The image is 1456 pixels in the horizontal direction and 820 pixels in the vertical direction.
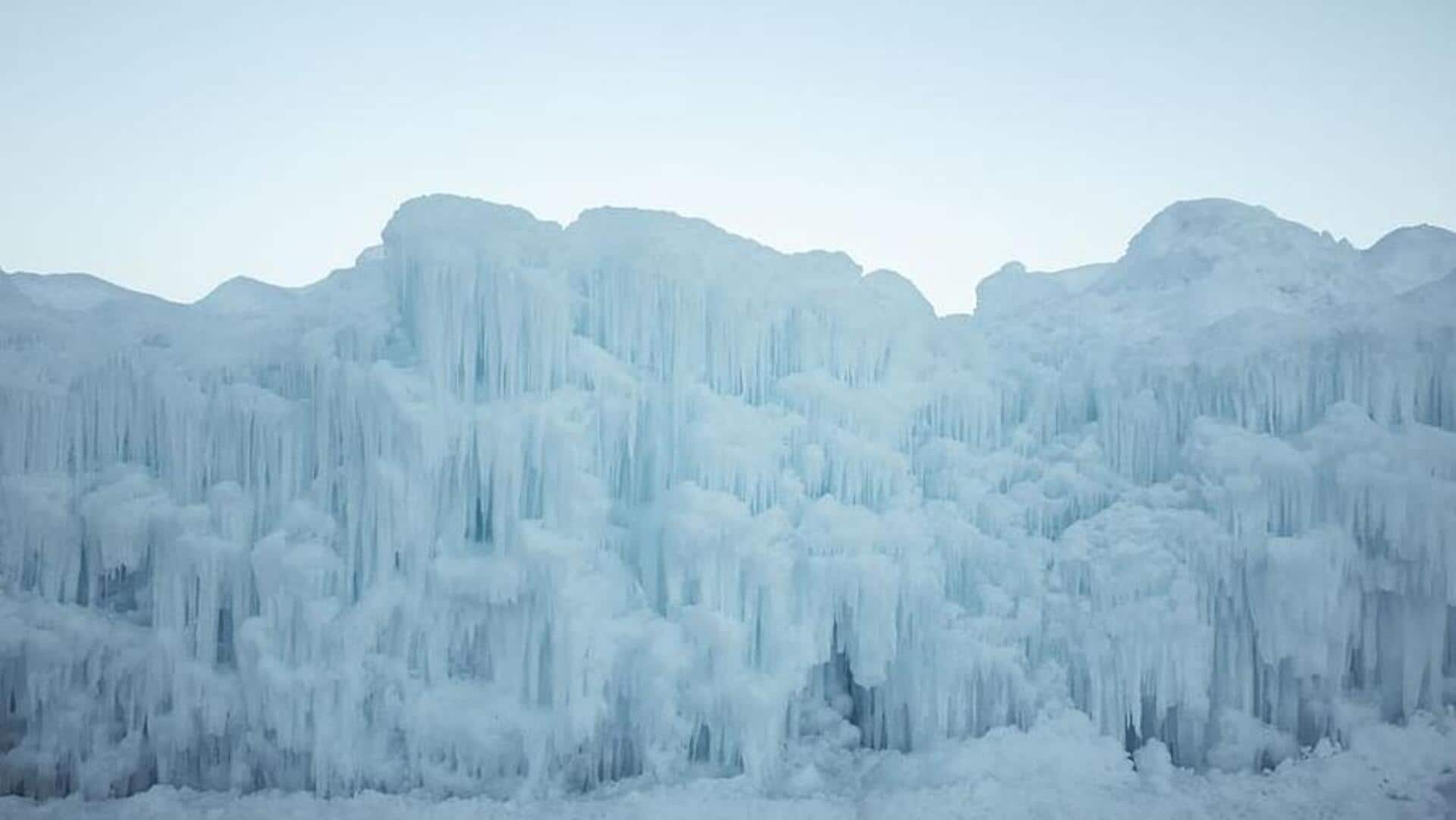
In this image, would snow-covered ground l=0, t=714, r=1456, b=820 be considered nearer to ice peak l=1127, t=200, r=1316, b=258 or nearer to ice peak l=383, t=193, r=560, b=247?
ice peak l=383, t=193, r=560, b=247

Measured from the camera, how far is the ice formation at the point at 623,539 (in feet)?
44.8

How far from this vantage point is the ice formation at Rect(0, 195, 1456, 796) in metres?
13.6

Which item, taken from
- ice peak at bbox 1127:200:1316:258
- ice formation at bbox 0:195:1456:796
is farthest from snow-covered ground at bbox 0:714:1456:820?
ice peak at bbox 1127:200:1316:258

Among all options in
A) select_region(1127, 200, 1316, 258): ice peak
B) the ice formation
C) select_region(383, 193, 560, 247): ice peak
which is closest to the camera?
the ice formation

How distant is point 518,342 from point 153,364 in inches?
222

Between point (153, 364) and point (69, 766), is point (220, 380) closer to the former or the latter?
point (153, 364)

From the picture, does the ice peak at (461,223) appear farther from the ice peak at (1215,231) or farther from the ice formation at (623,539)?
the ice peak at (1215,231)

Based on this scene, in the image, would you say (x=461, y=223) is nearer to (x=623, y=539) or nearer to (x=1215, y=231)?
(x=623, y=539)

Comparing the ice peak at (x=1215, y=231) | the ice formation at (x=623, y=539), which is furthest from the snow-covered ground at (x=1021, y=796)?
the ice peak at (x=1215, y=231)

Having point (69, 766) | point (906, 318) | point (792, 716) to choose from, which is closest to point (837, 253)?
point (906, 318)

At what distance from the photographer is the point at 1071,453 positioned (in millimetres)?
15875

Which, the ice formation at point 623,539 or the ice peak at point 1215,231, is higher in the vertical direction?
the ice peak at point 1215,231

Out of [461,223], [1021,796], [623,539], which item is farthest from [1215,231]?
[461,223]

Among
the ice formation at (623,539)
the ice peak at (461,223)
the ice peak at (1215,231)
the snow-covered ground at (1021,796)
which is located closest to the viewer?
the snow-covered ground at (1021,796)
